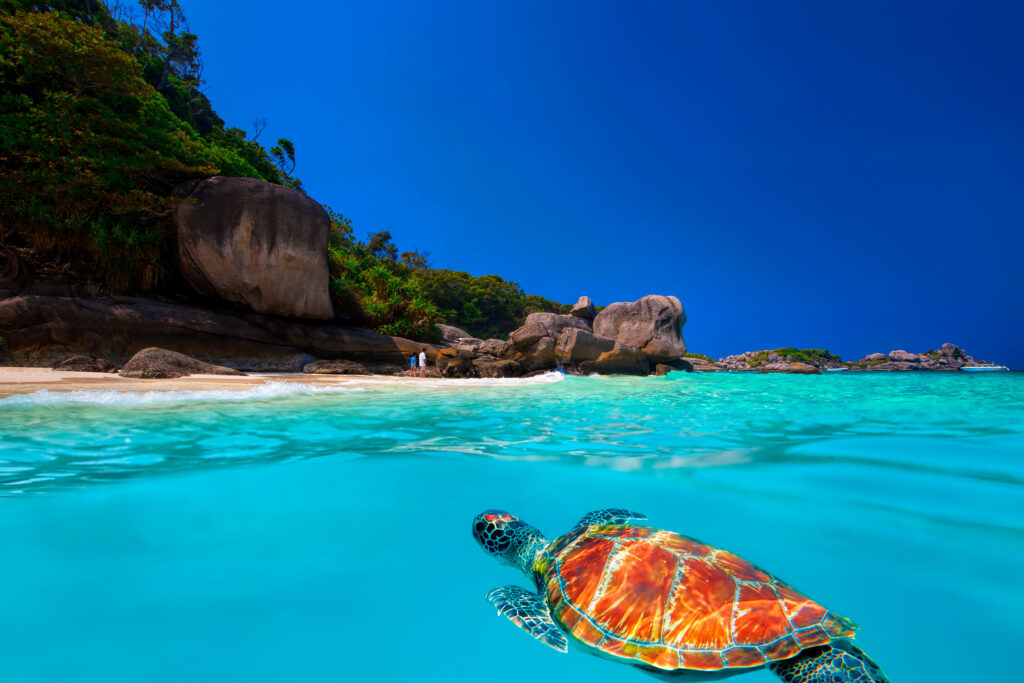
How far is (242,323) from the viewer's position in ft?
43.0

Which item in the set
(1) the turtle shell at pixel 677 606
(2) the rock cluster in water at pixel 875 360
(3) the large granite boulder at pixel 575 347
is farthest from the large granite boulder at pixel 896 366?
(1) the turtle shell at pixel 677 606

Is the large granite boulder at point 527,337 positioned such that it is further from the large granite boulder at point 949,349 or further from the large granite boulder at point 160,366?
the large granite boulder at point 949,349

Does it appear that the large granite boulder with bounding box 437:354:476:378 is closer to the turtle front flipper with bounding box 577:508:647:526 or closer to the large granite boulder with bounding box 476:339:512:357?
the large granite boulder with bounding box 476:339:512:357

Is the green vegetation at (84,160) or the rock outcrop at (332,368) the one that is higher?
the green vegetation at (84,160)

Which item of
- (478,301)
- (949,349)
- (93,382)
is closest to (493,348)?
(93,382)

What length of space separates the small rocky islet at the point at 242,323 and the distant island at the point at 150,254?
4 cm

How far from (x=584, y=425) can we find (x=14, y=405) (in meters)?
7.13

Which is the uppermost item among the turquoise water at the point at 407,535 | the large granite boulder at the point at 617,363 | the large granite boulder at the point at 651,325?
the large granite boulder at the point at 651,325

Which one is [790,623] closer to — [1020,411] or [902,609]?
[902,609]

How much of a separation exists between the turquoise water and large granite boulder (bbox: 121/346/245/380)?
186 inches

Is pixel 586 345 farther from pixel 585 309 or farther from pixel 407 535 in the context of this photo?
pixel 407 535

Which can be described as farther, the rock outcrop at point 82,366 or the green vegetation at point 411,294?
the green vegetation at point 411,294

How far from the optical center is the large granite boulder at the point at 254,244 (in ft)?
41.2

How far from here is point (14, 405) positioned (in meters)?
5.18
